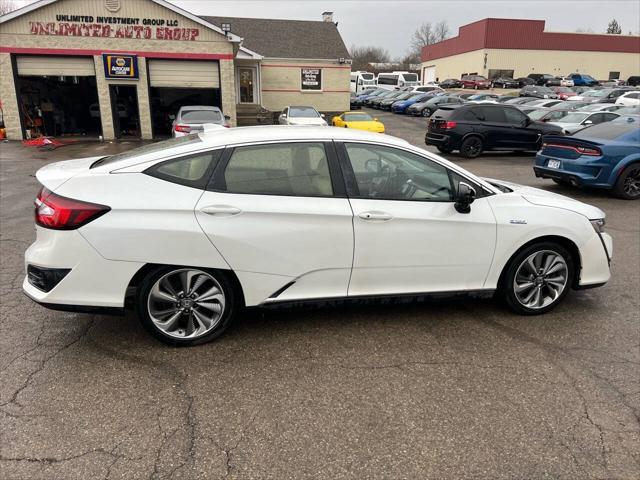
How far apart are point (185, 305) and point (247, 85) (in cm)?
2741

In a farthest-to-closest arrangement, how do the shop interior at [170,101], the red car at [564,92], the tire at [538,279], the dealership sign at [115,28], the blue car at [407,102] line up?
1. the red car at [564,92]
2. the blue car at [407,102]
3. the shop interior at [170,101]
4. the dealership sign at [115,28]
5. the tire at [538,279]

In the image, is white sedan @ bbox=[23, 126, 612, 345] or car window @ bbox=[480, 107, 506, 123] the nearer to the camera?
white sedan @ bbox=[23, 126, 612, 345]

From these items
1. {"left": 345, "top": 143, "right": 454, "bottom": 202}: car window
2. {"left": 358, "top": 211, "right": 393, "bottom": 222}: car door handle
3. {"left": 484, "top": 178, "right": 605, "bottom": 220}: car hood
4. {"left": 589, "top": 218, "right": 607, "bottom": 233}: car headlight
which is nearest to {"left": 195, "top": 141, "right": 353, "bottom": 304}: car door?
{"left": 358, "top": 211, "right": 393, "bottom": 222}: car door handle

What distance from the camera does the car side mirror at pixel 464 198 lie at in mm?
3742

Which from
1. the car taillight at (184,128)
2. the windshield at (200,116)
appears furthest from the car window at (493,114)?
the car taillight at (184,128)

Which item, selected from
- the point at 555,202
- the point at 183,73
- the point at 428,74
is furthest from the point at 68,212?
the point at 428,74

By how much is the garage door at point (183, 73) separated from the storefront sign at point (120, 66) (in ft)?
2.54

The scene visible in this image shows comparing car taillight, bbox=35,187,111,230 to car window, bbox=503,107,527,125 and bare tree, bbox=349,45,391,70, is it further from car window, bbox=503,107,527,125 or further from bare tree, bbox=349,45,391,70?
bare tree, bbox=349,45,391,70

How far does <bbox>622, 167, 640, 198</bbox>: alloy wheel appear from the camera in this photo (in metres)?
9.38

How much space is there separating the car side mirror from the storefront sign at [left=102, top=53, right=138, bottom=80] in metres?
20.5

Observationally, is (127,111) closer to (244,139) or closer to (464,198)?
(244,139)

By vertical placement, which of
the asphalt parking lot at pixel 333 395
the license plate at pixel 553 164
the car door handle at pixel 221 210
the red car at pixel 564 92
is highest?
the red car at pixel 564 92

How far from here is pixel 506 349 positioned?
368cm

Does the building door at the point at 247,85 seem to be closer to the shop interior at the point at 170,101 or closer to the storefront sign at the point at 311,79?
the storefront sign at the point at 311,79
